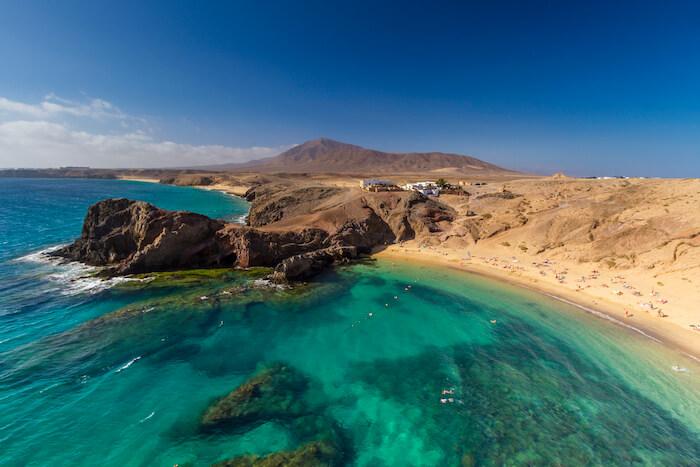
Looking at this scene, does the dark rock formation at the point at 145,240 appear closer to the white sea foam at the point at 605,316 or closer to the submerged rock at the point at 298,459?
the submerged rock at the point at 298,459

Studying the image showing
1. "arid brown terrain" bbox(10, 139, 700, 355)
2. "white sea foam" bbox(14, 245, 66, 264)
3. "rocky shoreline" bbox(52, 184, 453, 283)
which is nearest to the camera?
"arid brown terrain" bbox(10, 139, 700, 355)

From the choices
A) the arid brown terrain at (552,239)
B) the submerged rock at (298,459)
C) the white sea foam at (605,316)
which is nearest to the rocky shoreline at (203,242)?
the arid brown terrain at (552,239)

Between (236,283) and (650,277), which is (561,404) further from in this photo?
(236,283)

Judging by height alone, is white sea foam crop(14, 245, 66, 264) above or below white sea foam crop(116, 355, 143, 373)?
above

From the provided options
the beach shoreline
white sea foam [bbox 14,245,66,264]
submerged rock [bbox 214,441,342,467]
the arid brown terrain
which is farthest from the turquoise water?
white sea foam [bbox 14,245,66,264]

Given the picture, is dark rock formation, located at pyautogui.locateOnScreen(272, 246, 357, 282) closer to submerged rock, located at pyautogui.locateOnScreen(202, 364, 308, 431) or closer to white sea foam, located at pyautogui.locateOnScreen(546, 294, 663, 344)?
submerged rock, located at pyautogui.locateOnScreen(202, 364, 308, 431)

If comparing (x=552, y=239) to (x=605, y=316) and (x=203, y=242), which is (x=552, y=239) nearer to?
(x=605, y=316)

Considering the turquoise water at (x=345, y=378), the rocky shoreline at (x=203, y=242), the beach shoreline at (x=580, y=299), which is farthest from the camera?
the rocky shoreline at (x=203, y=242)
